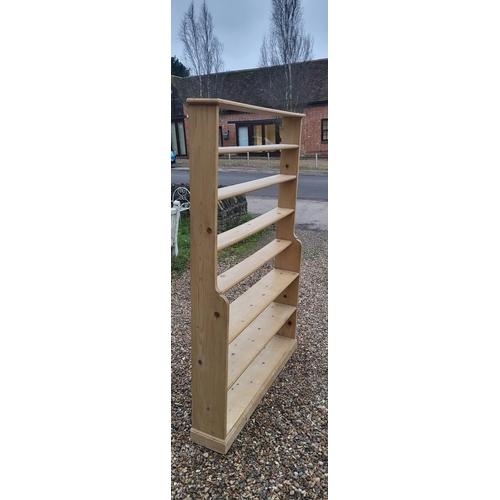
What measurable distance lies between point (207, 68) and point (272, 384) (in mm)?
9960

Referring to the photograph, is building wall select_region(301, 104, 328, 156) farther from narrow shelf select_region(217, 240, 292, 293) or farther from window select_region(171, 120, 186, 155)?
narrow shelf select_region(217, 240, 292, 293)

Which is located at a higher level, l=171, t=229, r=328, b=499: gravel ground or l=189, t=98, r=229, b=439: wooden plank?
l=189, t=98, r=229, b=439: wooden plank

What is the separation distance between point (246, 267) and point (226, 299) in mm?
331

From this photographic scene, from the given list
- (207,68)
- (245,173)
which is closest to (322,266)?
(245,173)

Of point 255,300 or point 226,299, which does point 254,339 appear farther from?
point 226,299

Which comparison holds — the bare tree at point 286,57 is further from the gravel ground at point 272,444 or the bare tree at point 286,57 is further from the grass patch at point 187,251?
the gravel ground at point 272,444

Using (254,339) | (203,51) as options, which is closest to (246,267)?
(254,339)

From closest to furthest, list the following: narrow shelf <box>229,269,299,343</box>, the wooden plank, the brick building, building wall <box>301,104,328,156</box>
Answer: the wooden plank < narrow shelf <box>229,269,299,343</box> < the brick building < building wall <box>301,104,328,156</box>

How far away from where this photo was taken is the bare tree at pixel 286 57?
32.1 ft

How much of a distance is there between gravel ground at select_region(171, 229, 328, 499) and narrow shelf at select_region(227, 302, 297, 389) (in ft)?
1.00

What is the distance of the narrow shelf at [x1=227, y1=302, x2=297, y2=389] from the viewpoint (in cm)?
177

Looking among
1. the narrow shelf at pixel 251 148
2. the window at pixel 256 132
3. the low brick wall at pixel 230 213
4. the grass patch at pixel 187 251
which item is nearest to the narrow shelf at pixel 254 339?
the narrow shelf at pixel 251 148

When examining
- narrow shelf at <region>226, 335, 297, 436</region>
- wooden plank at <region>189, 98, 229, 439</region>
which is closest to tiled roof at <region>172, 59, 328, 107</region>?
narrow shelf at <region>226, 335, 297, 436</region>

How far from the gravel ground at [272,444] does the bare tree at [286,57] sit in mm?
9919
